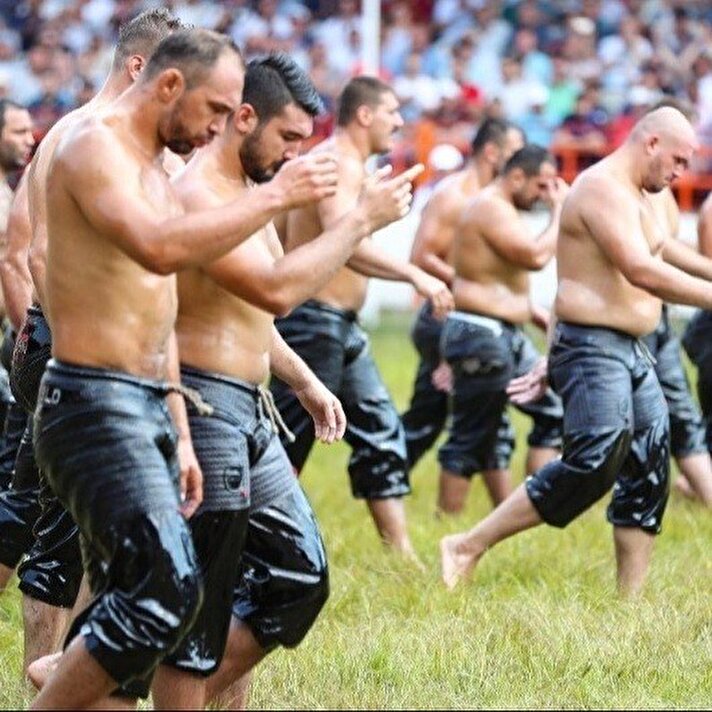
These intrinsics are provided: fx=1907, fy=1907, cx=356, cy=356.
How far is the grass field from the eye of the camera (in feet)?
19.8

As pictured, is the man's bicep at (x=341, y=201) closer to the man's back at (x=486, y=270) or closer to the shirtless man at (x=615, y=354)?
the shirtless man at (x=615, y=354)

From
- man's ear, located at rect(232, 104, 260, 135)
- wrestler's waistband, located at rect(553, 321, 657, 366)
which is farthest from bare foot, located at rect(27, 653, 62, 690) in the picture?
wrestler's waistband, located at rect(553, 321, 657, 366)

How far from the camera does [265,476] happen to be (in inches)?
222

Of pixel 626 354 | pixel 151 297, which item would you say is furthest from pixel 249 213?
pixel 626 354

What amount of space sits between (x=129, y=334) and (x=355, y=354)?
14.4ft

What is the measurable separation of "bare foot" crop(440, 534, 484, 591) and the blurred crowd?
11.6 m

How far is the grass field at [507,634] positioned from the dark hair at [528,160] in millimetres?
2025

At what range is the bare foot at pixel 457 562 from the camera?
8.28 metres

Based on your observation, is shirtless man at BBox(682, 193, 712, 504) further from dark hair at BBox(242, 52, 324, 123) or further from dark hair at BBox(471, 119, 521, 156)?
dark hair at BBox(242, 52, 324, 123)

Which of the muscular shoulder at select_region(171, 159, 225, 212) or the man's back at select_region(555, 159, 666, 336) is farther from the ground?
the muscular shoulder at select_region(171, 159, 225, 212)

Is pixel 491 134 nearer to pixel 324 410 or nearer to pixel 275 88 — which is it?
pixel 324 410

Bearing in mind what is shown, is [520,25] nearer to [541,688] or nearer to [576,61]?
[576,61]

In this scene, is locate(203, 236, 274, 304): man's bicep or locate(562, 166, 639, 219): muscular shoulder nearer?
locate(203, 236, 274, 304): man's bicep

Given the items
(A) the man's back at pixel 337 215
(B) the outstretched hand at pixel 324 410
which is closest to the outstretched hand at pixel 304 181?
(B) the outstretched hand at pixel 324 410
